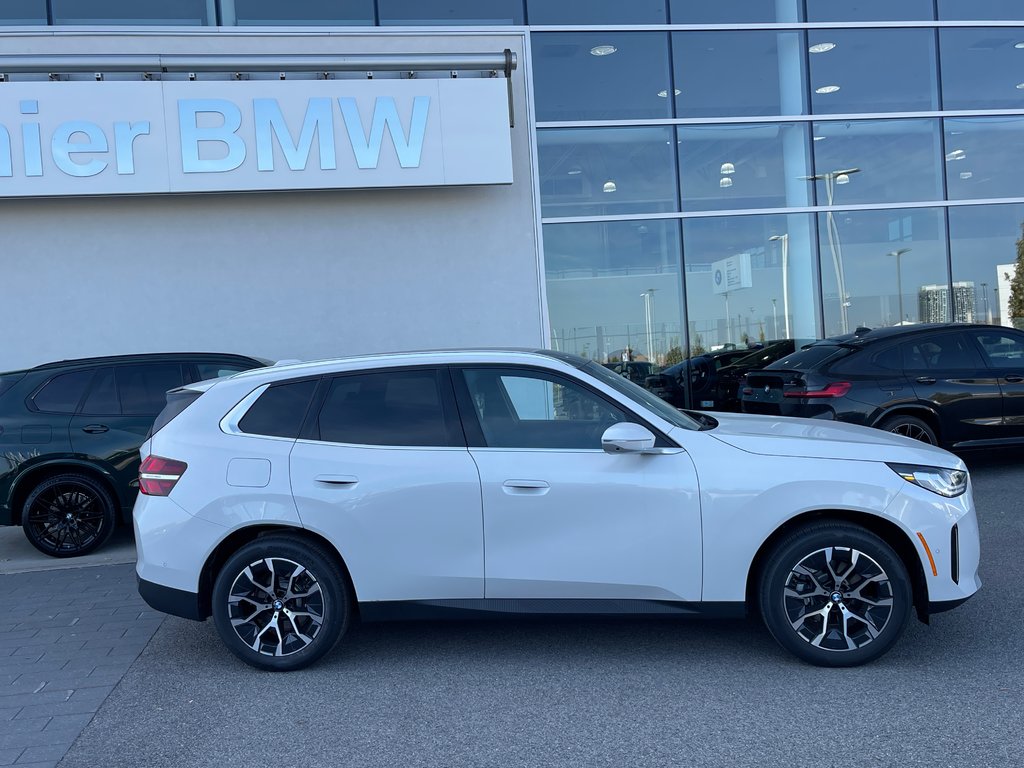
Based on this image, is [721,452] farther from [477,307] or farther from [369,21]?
[369,21]

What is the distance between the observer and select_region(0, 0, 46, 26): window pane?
38.0ft

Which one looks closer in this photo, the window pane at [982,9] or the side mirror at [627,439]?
the side mirror at [627,439]

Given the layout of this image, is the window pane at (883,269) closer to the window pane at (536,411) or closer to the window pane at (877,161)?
the window pane at (877,161)

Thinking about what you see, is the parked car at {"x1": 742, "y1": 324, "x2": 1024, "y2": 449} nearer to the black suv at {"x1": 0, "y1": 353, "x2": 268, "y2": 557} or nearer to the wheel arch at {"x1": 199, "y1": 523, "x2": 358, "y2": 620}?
the wheel arch at {"x1": 199, "y1": 523, "x2": 358, "y2": 620}

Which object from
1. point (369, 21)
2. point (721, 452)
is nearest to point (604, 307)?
point (369, 21)

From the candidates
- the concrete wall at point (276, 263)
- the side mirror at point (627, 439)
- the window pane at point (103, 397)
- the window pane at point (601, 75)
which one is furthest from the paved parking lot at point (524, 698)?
the window pane at point (601, 75)

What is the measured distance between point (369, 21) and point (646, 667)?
10512mm

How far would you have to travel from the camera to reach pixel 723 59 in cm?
1308

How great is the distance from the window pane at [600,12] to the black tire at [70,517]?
8.94m

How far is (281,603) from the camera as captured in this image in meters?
4.59

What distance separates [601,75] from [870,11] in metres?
4.36

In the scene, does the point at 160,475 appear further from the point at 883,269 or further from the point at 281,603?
the point at 883,269

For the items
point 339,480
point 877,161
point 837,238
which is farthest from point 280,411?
point 877,161

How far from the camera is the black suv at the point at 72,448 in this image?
7461mm
